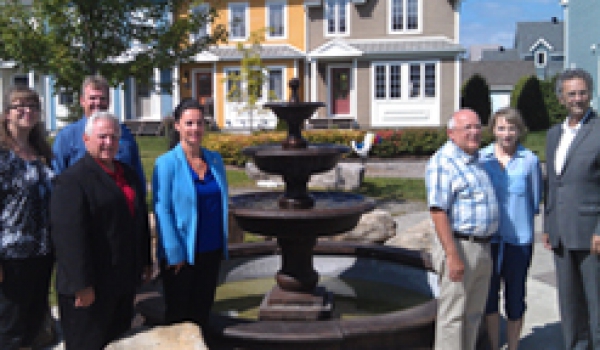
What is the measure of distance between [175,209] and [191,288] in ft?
1.87

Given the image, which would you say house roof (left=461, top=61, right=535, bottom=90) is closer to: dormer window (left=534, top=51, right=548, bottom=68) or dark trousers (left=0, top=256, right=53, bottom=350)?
dormer window (left=534, top=51, right=548, bottom=68)

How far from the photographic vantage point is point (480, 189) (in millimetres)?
3916

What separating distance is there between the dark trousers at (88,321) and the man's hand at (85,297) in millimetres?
66

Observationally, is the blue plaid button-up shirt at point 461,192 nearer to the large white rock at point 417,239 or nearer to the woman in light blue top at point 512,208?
the woman in light blue top at point 512,208

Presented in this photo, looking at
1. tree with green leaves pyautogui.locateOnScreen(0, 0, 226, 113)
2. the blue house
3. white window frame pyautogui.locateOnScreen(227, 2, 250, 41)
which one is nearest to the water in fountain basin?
tree with green leaves pyautogui.locateOnScreen(0, 0, 226, 113)

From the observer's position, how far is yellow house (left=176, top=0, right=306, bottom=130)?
1109 inches

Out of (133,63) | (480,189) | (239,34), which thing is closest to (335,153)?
(480,189)

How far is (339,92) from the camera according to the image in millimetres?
28484

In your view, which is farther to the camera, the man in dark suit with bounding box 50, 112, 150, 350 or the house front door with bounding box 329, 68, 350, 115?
the house front door with bounding box 329, 68, 350, 115

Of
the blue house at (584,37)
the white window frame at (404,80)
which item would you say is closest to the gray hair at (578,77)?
the blue house at (584,37)

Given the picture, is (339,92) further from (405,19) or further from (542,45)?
(542,45)

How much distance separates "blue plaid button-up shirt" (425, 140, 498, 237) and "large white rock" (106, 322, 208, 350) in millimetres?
1702

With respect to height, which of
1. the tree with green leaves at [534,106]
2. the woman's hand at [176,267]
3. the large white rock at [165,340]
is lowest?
the large white rock at [165,340]

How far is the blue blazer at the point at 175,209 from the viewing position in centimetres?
370
